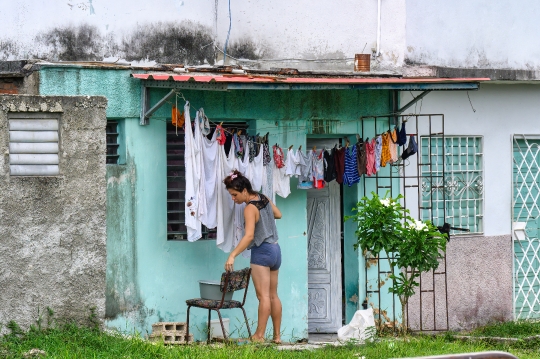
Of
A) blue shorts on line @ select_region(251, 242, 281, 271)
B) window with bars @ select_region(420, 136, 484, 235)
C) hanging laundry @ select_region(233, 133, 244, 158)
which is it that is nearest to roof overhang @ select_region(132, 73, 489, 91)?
hanging laundry @ select_region(233, 133, 244, 158)

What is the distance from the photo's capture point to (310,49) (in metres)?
11.5

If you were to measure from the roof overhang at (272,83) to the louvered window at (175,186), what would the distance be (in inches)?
32.3

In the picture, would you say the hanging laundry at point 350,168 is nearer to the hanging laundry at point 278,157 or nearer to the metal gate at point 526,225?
the hanging laundry at point 278,157

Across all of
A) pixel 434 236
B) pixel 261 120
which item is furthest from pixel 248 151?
pixel 434 236

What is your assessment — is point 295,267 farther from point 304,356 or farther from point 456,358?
point 456,358

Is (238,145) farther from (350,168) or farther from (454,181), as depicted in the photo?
(454,181)

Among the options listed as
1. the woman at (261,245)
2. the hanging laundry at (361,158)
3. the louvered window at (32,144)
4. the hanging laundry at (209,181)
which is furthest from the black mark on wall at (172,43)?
the hanging laundry at (361,158)

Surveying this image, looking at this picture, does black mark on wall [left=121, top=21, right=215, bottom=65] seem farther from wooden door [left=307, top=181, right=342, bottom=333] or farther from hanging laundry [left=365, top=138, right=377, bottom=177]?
wooden door [left=307, top=181, right=342, bottom=333]

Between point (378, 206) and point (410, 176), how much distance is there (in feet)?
6.66

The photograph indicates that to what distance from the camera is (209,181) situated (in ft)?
34.2

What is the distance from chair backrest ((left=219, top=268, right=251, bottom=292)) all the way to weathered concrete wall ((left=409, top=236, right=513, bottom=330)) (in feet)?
9.70

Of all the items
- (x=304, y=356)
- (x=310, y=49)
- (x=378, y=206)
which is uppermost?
(x=310, y=49)

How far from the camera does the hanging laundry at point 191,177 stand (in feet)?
33.4

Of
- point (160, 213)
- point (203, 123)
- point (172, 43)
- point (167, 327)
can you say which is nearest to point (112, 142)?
point (160, 213)
